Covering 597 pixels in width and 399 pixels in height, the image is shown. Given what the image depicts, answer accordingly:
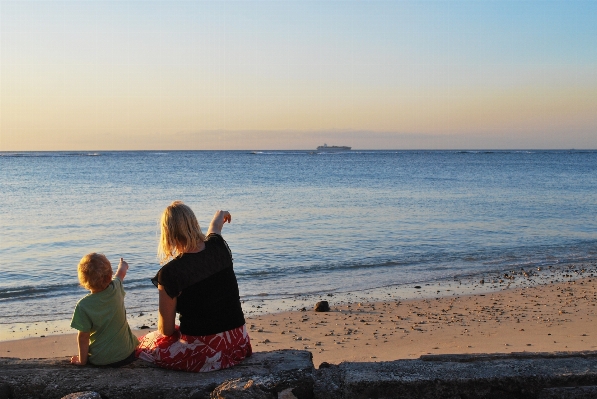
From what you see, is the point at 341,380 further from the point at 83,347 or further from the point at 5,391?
the point at 5,391

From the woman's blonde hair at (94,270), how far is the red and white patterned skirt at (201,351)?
1.98 ft

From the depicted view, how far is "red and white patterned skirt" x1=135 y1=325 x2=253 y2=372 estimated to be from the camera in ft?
13.4

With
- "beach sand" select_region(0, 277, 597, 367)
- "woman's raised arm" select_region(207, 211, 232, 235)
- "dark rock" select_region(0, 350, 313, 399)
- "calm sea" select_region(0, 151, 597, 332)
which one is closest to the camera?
"dark rock" select_region(0, 350, 313, 399)

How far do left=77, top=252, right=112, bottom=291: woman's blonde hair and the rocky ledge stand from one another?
60cm

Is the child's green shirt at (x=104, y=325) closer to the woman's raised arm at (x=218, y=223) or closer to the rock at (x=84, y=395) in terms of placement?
the rock at (x=84, y=395)

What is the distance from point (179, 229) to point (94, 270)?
0.69 meters

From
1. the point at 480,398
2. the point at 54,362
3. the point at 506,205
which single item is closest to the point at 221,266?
the point at 54,362

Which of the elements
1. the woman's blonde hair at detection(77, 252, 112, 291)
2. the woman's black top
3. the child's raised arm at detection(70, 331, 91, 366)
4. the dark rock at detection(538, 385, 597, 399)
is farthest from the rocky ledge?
the woman's blonde hair at detection(77, 252, 112, 291)

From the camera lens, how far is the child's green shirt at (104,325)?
13.9 ft

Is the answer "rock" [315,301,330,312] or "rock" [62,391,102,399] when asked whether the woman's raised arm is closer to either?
"rock" [62,391,102,399]

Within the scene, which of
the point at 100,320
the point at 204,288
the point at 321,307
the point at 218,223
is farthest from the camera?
the point at 321,307

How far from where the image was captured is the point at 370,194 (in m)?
31.8

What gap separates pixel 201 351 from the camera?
161 inches

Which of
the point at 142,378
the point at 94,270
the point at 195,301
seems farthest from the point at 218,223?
the point at 142,378
